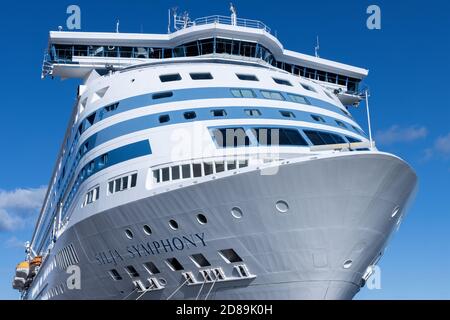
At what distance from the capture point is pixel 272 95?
22.4 meters

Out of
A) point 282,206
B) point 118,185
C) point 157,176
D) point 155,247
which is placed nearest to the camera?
point 282,206

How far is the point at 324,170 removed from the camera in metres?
15.9

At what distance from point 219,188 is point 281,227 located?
197 cm

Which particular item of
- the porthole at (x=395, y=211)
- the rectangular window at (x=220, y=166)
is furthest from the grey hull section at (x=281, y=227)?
the rectangular window at (x=220, y=166)

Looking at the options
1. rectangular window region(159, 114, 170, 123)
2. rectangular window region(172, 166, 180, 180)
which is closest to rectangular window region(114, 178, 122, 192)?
rectangular window region(172, 166, 180, 180)

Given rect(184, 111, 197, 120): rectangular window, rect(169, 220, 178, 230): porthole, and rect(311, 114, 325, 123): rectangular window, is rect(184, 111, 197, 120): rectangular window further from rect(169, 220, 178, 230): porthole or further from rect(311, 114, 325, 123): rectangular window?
rect(169, 220, 178, 230): porthole

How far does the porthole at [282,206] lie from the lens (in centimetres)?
1609

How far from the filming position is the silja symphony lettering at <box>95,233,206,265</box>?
1688cm

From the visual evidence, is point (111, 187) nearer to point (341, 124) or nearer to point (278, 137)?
point (278, 137)

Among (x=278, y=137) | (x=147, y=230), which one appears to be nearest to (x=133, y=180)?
(x=147, y=230)

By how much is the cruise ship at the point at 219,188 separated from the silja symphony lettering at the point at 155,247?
0.03 metres

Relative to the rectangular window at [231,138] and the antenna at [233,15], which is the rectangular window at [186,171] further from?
the antenna at [233,15]
